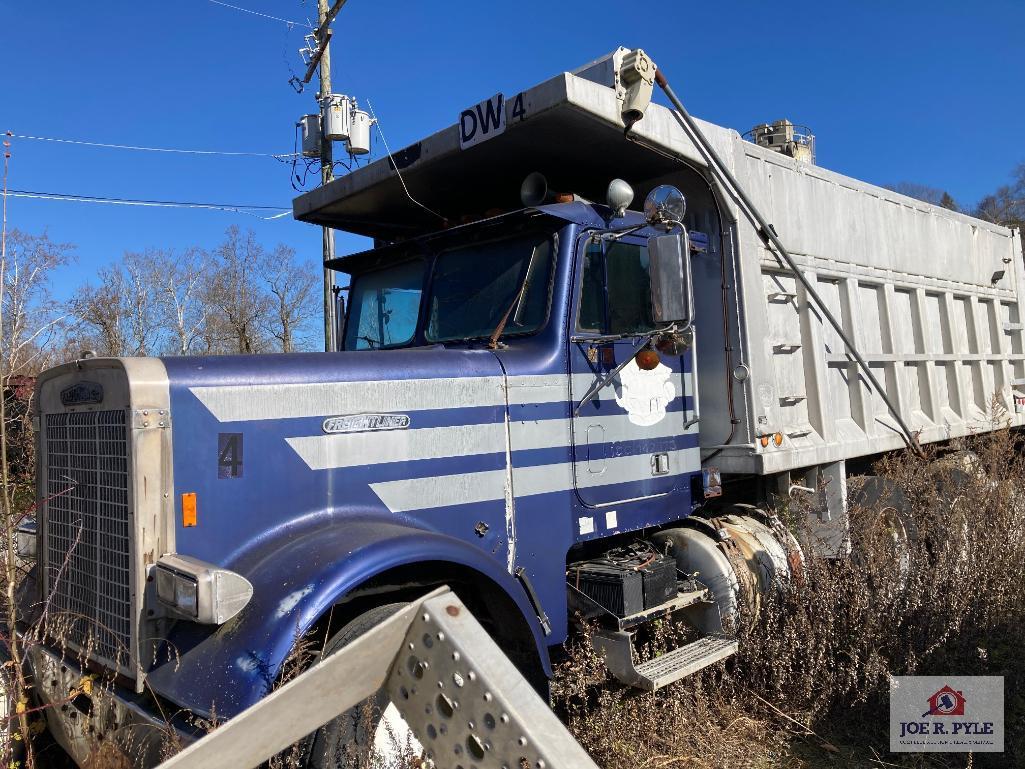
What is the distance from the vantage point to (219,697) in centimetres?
251

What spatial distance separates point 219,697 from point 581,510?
1.96 metres

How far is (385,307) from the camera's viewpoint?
4844mm

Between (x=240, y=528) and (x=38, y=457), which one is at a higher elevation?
(x=38, y=457)

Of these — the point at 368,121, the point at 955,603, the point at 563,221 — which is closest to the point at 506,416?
the point at 563,221

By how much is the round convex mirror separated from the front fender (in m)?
2.00

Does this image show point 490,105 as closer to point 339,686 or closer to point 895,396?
point 339,686

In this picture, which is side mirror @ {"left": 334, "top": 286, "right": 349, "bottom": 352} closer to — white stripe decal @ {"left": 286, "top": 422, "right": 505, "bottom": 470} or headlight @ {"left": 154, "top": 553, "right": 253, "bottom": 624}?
white stripe decal @ {"left": 286, "top": 422, "right": 505, "bottom": 470}

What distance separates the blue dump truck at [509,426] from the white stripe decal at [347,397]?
0.01m

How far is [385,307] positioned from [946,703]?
3.64 metres

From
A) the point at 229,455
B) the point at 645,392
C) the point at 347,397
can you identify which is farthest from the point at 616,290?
the point at 229,455

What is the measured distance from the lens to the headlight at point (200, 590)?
2.52 m

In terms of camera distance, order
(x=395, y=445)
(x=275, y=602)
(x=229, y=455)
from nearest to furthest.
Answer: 1. (x=275, y=602)
2. (x=229, y=455)
3. (x=395, y=445)

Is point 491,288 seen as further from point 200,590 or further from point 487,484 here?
point 200,590

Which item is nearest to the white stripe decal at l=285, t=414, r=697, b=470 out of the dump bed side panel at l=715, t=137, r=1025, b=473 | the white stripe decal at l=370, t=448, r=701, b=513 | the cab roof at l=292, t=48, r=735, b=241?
the white stripe decal at l=370, t=448, r=701, b=513
